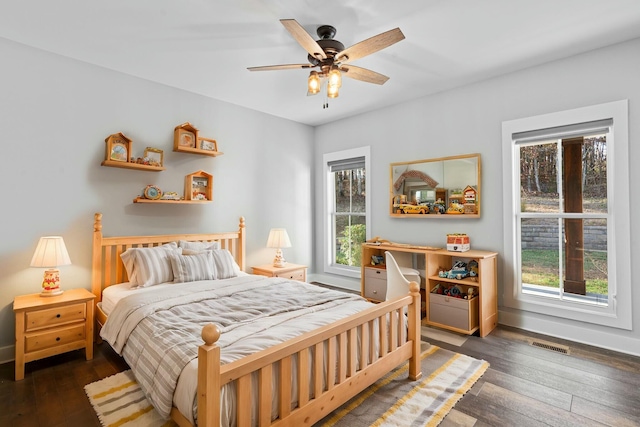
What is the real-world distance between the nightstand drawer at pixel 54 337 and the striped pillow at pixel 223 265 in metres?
1.19

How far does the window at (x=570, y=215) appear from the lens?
2.81 m

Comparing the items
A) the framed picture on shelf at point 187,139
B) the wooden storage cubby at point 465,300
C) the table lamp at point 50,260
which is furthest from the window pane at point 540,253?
the table lamp at point 50,260

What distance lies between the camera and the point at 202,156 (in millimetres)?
3955

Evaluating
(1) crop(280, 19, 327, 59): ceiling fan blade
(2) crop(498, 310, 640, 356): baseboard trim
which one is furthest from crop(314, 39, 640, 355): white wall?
(1) crop(280, 19, 327, 59): ceiling fan blade

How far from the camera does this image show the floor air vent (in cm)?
285

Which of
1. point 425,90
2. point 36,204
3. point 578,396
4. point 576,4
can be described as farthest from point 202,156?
point 578,396

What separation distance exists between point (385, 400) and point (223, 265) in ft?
6.65

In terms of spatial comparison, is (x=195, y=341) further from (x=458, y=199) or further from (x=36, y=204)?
(x=458, y=199)

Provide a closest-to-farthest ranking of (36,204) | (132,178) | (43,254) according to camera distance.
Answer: (43,254) < (36,204) < (132,178)

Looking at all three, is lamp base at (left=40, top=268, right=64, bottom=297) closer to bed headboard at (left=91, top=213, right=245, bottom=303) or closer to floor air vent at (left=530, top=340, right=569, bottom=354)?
bed headboard at (left=91, top=213, right=245, bottom=303)

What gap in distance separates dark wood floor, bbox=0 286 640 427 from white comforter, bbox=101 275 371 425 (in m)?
0.41

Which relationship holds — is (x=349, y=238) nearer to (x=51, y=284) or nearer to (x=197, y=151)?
(x=197, y=151)

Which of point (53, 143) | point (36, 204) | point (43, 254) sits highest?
point (53, 143)

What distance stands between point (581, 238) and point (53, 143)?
5.06 m
